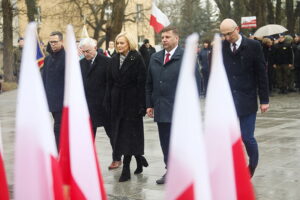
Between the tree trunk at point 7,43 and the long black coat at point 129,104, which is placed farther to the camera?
the tree trunk at point 7,43

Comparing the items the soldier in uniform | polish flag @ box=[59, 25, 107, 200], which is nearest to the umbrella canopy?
the soldier in uniform

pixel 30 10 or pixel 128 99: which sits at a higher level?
pixel 30 10

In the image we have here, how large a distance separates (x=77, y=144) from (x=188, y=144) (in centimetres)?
58

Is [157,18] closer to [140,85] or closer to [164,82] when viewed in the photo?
[140,85]

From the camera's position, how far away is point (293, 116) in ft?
42.4

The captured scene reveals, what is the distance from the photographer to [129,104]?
23.0 ft

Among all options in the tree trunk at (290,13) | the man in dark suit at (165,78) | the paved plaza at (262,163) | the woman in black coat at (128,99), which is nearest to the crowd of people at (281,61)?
the paved plaza at (262,163)

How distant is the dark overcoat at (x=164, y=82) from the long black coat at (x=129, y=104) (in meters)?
0.49

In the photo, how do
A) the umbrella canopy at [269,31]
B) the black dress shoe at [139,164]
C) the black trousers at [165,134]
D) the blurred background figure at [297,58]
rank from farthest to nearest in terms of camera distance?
the umbrella canopy at [269,31], the blurred background figure at [297,58], the black dress shoe at [139,164], the black trousers at [165,134]

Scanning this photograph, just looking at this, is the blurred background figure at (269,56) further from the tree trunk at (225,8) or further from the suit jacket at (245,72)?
the tree trunk at (225,8)

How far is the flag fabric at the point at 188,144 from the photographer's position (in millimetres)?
2246

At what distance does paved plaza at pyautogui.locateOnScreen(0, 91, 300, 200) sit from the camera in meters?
6.08

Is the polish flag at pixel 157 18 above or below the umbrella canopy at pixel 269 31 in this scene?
above

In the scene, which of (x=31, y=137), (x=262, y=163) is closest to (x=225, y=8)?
(x=262, y=163)
